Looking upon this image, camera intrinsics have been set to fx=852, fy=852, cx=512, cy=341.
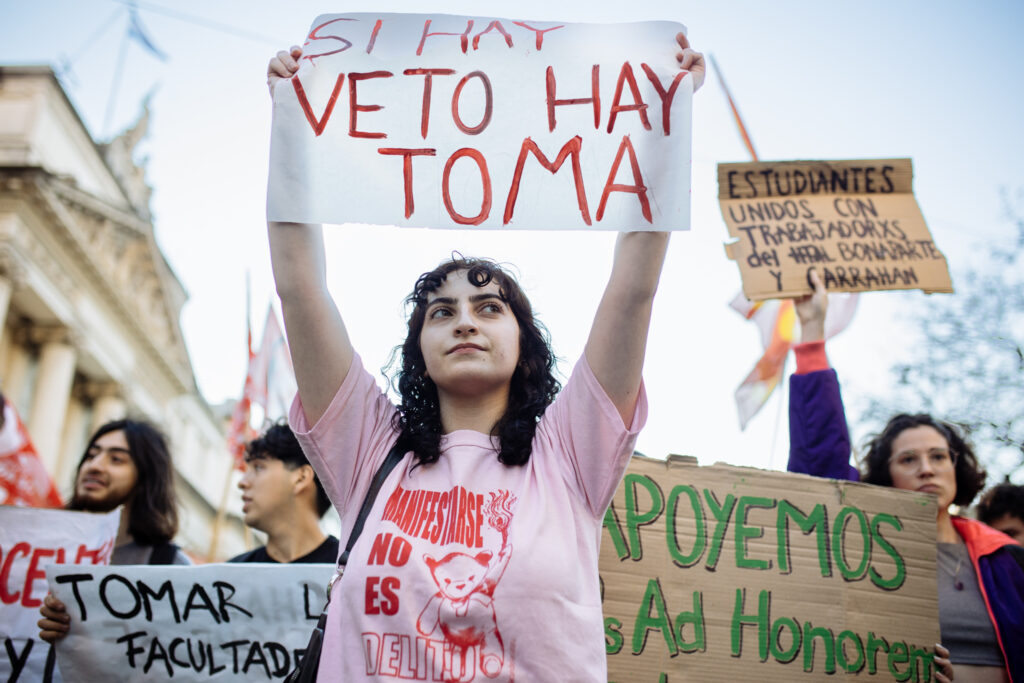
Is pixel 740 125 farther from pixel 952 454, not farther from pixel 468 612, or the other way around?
pixel 468 612

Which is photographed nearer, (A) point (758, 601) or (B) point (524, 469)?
(B) point (524, 469)

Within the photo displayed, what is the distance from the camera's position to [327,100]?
7.30 ft

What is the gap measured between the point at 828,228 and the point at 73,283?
22.7 m

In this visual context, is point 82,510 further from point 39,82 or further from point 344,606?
point 39,82

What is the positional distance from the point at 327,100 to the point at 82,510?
8.23 ft

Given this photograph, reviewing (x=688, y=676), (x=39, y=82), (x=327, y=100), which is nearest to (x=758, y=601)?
(x=688, y=676)

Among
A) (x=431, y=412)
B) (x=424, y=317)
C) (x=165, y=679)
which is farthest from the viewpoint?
(x=165, y=679)

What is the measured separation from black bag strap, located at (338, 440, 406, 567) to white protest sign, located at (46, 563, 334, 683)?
134 centimetres

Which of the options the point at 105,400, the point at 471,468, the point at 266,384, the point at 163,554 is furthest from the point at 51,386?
the point at 471,468

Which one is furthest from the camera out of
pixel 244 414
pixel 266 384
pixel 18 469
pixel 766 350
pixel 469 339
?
pixel 244 414

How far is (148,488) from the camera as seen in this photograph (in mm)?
3859

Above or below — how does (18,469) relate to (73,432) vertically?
below

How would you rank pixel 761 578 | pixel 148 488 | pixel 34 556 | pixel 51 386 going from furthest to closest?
pixel 51 386 → pixel 148 488 → pixel 34 556 → pixel 761 578

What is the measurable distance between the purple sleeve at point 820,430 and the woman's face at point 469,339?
5.35 feet
